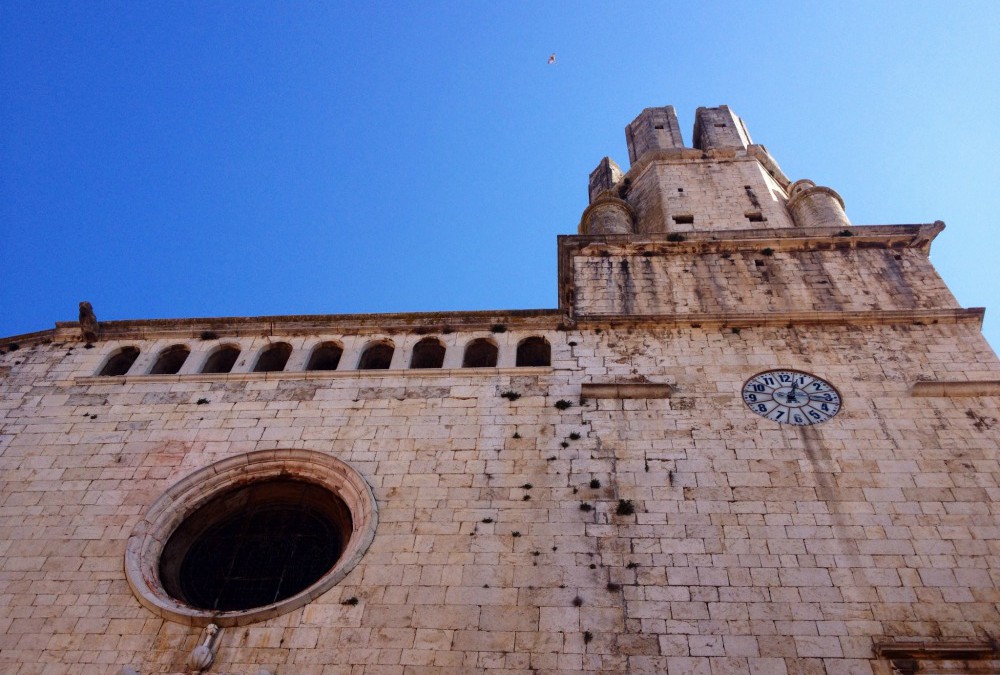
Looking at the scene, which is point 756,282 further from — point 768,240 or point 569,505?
point 569,505

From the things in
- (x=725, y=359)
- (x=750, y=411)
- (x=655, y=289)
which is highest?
(x=655, y=289)

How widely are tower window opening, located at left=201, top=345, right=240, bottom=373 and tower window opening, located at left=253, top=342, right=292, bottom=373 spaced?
0.48 meters

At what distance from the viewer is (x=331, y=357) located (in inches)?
568

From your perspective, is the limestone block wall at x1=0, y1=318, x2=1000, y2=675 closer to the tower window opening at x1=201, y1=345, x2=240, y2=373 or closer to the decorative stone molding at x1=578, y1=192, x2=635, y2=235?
the tower window opening at x1=201, y1=345, x2=240, y2=373

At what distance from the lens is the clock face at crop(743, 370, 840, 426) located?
11.8 metres

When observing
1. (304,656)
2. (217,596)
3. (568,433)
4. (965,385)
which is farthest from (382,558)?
(965,385)

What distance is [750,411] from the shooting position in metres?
12.0

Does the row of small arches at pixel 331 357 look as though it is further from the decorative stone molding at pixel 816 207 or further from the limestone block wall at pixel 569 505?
the decorative stone molding at pixel 816 207

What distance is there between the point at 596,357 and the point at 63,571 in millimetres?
8243

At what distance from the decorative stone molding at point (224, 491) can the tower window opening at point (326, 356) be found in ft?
8.35

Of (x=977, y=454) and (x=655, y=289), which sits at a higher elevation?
(x=655, y=289)

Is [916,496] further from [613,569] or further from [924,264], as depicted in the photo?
[924,264]

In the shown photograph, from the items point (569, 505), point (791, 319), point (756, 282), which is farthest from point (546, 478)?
point (756, 282)

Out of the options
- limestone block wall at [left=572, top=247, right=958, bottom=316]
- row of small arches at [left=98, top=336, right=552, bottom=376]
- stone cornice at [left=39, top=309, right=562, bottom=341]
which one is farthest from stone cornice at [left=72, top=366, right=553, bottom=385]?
limestone block wall at [left=572, top=247, right=958, bottom=316]
